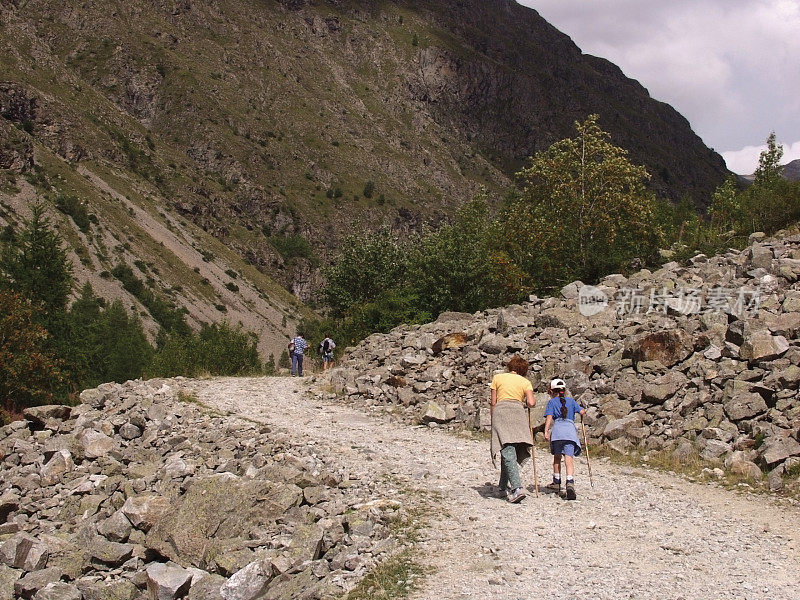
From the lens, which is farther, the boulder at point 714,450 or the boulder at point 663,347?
the boulder at point 663,347

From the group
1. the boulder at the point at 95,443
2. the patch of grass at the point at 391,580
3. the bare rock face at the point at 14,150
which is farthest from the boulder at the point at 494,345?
the bare rock face at the point at 14,150

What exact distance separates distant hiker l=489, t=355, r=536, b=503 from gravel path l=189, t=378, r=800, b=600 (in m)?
0.35

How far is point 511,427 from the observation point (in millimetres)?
9617

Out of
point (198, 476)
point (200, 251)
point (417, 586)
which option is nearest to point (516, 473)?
point (417, 586)

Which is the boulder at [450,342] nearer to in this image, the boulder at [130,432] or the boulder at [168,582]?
the boulder at [130,432]

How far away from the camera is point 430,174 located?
597 feet

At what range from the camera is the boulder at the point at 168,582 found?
8.42 metres

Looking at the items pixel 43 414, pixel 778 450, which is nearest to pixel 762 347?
pixel 778 450

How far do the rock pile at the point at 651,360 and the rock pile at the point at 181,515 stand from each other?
5409mm

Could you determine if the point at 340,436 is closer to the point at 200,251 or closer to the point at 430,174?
the point at 200,251

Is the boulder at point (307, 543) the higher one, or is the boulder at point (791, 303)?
the boulder at point (791, 303)

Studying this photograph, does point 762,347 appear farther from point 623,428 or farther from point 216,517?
point 216,517

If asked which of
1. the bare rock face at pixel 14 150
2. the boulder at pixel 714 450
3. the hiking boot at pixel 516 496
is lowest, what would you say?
the hiking boot at pixel 516 496

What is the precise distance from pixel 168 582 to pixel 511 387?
537cm
